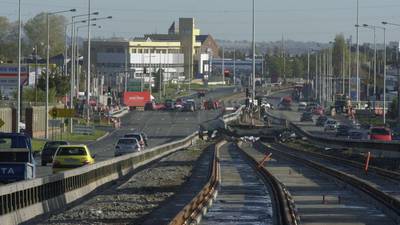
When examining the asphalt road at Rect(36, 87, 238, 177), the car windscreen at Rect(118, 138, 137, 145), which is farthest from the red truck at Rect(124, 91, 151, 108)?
the car windscreen at Rect(118, 138, 137, 145)

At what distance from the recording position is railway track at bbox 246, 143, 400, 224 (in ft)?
87.7

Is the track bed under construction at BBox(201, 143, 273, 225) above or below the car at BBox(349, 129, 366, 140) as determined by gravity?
above

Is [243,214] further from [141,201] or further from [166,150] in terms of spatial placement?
[166,150]

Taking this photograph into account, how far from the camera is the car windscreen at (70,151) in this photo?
4291 cm

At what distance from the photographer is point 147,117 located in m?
145

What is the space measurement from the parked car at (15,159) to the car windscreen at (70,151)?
841 cm

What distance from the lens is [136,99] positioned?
6624 inches

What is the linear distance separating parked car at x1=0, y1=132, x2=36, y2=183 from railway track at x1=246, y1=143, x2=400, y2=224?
7541 mm

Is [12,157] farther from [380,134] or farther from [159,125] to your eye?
[159,125]

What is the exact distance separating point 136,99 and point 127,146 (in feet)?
336

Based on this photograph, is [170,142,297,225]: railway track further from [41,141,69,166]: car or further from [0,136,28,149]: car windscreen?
[41,141,69,166]: car

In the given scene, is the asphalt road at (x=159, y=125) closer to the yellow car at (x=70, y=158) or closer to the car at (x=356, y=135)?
the car at (x=356, y=135)

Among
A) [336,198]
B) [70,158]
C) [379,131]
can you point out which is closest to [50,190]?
[336,198]

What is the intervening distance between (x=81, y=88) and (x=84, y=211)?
553 ft
